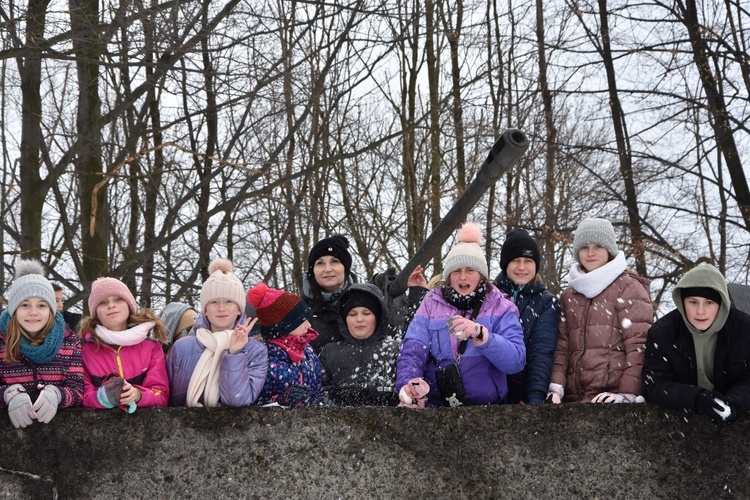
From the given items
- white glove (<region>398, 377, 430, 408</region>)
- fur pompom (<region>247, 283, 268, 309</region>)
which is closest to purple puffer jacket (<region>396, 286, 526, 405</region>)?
white glove (<region>398, 377, 430, 408</region>)

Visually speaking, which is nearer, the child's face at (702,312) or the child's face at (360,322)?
the child's face at (702,312)

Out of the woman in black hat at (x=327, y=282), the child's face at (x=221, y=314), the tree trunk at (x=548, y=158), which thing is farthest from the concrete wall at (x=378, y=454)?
the tree trunk at (x=548, y=158)

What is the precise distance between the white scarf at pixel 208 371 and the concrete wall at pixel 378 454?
237 mm

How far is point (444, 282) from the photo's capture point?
450cm

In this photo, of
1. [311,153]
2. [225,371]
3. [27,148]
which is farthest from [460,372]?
[311,153]

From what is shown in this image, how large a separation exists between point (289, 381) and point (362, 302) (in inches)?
30.0

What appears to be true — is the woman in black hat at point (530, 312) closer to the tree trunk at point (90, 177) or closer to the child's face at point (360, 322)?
the child's face at point (360, 322)

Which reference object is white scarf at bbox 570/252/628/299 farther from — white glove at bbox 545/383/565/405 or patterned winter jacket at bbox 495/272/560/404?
white glove at bbox 545/383/565/405

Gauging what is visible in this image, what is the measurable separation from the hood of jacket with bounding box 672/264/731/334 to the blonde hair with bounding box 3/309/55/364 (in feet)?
8.91

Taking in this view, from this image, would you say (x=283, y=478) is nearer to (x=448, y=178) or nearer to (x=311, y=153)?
(x=311, y=153)

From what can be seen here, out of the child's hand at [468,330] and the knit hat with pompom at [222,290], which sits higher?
the knit hat with pompom at [222,290]

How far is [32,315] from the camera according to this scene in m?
3.60

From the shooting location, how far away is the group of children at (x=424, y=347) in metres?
3.56

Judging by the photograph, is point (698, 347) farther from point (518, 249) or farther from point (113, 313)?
point (113, 313)
